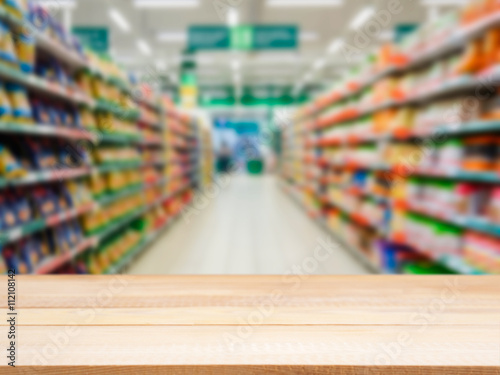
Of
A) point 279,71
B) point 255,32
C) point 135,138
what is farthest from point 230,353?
point 279,71

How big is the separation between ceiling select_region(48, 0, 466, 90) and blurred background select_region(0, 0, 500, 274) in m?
0.11

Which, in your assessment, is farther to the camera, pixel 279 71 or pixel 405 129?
pixel 279 71

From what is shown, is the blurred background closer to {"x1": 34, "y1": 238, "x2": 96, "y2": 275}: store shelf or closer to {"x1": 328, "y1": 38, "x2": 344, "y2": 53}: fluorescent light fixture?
{"x1": 34, "y1": 238, "x2": 96, "y2": 275}: store shelf

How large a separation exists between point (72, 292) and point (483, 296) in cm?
101

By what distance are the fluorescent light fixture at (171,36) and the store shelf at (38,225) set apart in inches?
367

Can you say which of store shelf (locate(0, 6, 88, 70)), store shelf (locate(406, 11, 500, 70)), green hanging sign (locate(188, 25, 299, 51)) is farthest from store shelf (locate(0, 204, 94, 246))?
green hanging sign (locate(188, 25, 299, 51))

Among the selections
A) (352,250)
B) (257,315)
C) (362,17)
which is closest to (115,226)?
(352,250)

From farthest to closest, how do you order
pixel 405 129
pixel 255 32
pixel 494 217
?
pixel 255 32 < pixel 405 129 < pixel 494 217

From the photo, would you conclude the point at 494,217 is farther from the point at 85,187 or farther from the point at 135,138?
the point at 135,138

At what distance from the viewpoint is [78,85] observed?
3617 mm

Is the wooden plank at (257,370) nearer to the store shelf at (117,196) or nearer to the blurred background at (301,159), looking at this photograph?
the blurred background at (301,159)

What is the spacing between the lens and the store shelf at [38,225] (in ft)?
7.34

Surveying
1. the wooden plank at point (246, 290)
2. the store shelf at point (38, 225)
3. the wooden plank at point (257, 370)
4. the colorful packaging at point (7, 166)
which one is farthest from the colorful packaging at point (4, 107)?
the wooden plank at point (257, 370)

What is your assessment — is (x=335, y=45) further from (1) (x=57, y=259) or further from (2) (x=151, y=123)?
(1) (x=57, y=259)
